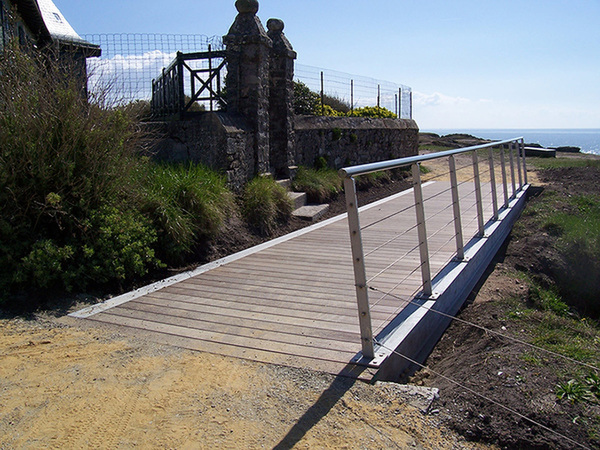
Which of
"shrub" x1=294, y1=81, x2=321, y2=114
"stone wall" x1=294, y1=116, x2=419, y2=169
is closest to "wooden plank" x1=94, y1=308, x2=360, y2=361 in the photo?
"stone wall" x1=294, y1=116, x2=419, y2=169

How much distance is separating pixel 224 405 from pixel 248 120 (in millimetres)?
7477

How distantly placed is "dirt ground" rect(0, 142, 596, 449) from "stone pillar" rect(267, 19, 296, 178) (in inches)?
301

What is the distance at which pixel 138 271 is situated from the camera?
568cm

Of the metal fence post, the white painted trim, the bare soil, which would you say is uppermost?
the metal fence post

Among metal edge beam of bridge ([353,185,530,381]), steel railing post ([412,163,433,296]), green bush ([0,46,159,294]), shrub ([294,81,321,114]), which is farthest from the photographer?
shrub ([294,81,321,114])

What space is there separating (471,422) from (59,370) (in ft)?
8.94

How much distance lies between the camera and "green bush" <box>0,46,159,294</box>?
16.7 feet

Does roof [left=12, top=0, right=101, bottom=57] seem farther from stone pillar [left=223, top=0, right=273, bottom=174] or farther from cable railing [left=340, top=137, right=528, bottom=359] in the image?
cable railing [left=340, top=137, right=528, bottom=359]

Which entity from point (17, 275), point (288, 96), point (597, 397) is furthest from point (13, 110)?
point (288, 96)

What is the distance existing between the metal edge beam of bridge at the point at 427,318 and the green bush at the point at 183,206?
318 centimetres

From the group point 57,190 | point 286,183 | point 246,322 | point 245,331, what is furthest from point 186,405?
point 286,183

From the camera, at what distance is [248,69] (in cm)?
992

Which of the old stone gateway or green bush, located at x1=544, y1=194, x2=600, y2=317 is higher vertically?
the old stone gateway

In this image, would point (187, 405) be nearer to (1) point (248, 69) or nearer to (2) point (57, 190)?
(2) point (57, 190)
